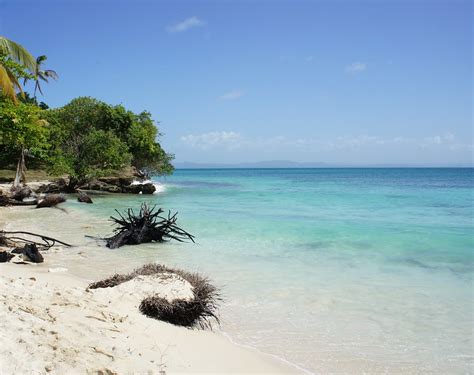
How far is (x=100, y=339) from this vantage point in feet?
13.2

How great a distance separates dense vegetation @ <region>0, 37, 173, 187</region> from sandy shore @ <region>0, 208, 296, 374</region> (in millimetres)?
14068

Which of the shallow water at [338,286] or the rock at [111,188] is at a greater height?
the rock at [111,188]

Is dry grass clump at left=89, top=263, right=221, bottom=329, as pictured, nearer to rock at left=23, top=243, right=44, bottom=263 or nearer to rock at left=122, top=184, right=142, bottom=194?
rock at left=23, top=243, right=44, bottom=263

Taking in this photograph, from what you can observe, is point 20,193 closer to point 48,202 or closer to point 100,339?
point 48,202

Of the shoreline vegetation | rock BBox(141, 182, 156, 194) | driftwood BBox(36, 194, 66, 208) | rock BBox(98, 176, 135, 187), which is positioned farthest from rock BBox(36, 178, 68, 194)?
the shoreline vegetation

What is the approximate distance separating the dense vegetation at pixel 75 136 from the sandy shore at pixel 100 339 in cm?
1407

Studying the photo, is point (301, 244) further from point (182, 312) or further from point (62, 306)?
point (62, 306)

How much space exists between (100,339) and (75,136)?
3283cm

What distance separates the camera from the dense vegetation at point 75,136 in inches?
720

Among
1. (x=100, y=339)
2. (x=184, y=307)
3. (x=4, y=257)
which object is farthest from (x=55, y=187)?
(x=100, y=339)

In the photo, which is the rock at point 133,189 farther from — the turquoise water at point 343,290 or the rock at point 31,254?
the rock at point 31,254

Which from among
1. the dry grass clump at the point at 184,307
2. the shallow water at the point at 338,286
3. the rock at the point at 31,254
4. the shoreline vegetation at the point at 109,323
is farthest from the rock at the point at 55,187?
the dry grass clump at the point at 184,307

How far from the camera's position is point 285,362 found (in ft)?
16.1

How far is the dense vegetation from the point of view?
18.3 m
